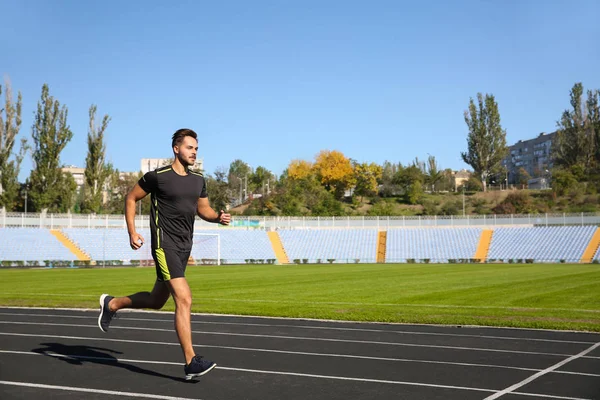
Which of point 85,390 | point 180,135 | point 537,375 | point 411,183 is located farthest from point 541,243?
point 85,390

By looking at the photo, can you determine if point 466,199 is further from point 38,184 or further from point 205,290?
point 205,290

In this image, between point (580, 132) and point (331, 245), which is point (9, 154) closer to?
point (331, 245)

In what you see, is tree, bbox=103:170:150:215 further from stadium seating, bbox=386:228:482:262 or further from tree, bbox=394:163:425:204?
stadium seating, bbox=386:228:482:262

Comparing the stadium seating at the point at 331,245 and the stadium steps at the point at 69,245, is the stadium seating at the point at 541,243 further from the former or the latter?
the stadium steps at the point at 69,245

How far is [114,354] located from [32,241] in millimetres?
49749

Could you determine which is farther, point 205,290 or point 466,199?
point 466,199

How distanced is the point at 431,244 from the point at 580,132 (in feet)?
153

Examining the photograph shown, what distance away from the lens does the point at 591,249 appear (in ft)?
172

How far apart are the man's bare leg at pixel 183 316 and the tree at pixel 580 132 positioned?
9558 centimetres

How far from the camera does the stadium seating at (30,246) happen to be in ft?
164

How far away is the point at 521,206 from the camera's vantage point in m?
83.2

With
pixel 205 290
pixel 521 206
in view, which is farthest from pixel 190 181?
pixel 521 206

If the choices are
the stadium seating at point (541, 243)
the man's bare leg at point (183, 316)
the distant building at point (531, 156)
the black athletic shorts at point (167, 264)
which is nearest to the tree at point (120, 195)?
the stadium seating at point (541, 243)

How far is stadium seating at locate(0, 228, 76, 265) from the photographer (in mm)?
50000
